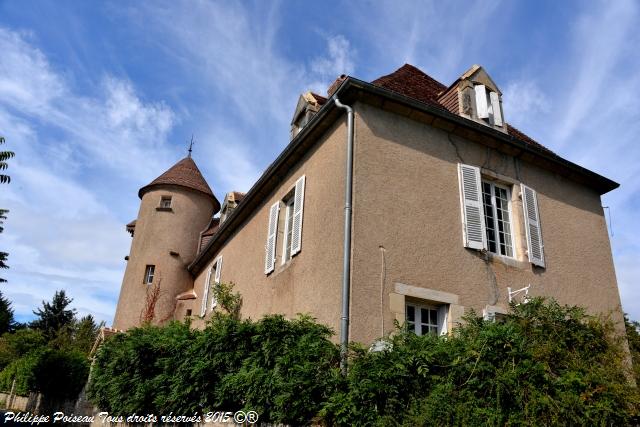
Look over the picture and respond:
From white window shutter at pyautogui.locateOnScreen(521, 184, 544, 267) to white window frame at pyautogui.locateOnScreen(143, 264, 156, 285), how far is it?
1359 cm

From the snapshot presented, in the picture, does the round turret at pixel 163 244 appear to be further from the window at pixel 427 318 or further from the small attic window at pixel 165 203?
the window at pixel 427 318

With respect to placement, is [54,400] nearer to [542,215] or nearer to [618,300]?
[542,215]

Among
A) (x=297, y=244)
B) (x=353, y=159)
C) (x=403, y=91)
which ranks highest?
(x=403, y=91)

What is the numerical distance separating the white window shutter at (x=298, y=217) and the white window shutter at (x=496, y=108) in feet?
13.5

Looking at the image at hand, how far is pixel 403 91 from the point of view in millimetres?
9016

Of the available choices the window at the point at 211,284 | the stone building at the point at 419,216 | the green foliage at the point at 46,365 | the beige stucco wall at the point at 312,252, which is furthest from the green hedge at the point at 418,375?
the green foliage at the point at 46,365

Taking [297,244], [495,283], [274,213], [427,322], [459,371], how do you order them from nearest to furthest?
1. [459,371]
2. [427,322]
3. [495,283]
4. [297,244]
5. [274,213]

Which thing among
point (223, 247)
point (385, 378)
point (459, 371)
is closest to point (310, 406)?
point (385, 378)

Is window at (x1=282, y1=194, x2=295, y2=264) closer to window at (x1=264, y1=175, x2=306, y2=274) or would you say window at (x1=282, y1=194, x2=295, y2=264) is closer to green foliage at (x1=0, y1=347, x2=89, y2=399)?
window at (x1=264, y1=175, x2=306, y2=274)

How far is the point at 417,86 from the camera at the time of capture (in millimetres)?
10141

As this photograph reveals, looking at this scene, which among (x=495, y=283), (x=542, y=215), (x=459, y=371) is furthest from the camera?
(x=542, y=215)

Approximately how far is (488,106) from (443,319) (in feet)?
15.5

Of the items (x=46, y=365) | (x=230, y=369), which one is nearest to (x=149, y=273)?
(x=46, y=365)

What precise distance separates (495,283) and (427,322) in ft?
5.01
